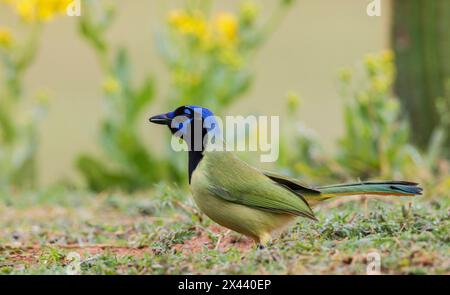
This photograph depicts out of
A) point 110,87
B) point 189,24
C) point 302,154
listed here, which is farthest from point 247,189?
point 110,87

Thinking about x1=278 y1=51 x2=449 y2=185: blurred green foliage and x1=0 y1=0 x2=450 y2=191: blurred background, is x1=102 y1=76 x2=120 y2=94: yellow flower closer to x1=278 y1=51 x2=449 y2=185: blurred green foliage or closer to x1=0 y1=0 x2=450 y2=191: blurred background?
x1=0 y1=0 x2=450 y2=191: blurred background

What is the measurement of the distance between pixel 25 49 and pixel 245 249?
16.3 ft

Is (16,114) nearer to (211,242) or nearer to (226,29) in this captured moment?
(226,29)

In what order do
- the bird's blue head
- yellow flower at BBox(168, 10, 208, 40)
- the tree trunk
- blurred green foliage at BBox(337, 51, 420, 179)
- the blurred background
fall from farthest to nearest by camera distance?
1. the tree trunk
2. yellow flower at BBox(168, 10, 208, 40)
3. the blurred background
4. blurred green foliage at BBox(337, 51, 420, 179)
5. the bird's blue head

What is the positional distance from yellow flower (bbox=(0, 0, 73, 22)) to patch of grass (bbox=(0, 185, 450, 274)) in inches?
110

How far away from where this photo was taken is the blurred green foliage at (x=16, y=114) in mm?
8805

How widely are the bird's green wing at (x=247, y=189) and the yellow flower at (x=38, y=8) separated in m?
4.58

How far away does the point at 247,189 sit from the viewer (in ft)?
14.6

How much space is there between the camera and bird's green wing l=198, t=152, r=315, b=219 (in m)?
4.39

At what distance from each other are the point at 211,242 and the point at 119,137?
422cm
